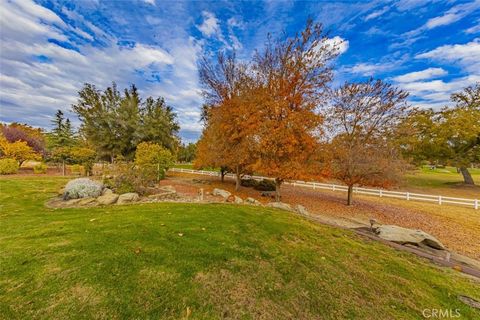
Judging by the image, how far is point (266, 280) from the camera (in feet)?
9.37

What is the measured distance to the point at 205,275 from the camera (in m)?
2.83

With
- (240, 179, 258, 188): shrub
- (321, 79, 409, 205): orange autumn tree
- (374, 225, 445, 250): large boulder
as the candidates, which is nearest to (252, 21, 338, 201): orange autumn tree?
(321, 79, 409, 205): orange autumn tree

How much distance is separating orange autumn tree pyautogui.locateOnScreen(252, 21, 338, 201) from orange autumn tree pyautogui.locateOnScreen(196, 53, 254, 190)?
1035 millimetres

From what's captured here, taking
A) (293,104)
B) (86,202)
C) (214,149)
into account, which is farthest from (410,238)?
(86,202)

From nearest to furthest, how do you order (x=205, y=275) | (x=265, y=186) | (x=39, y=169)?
(x=205, y=275) → (x=265, y=186) → (x=39, y=169)

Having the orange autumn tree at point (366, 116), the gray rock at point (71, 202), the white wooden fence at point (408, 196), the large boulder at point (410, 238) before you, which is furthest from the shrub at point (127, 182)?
the orange autumn tree at point (366, 116)

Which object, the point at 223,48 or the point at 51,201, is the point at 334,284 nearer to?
the point at 51,201

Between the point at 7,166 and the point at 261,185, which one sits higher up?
the point at 7,166

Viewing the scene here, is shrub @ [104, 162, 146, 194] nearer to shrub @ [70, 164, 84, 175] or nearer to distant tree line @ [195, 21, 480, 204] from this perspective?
distant tree line @ [195, 21, 480, 204]

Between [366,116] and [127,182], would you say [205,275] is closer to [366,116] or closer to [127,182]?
[127,182]

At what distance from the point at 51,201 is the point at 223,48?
44.3 ft

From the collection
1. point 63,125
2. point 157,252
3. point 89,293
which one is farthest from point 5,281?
point 63,125

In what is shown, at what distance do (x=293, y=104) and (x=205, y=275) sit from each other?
27.5 ft

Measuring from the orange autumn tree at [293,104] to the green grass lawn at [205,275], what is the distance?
187 inches
